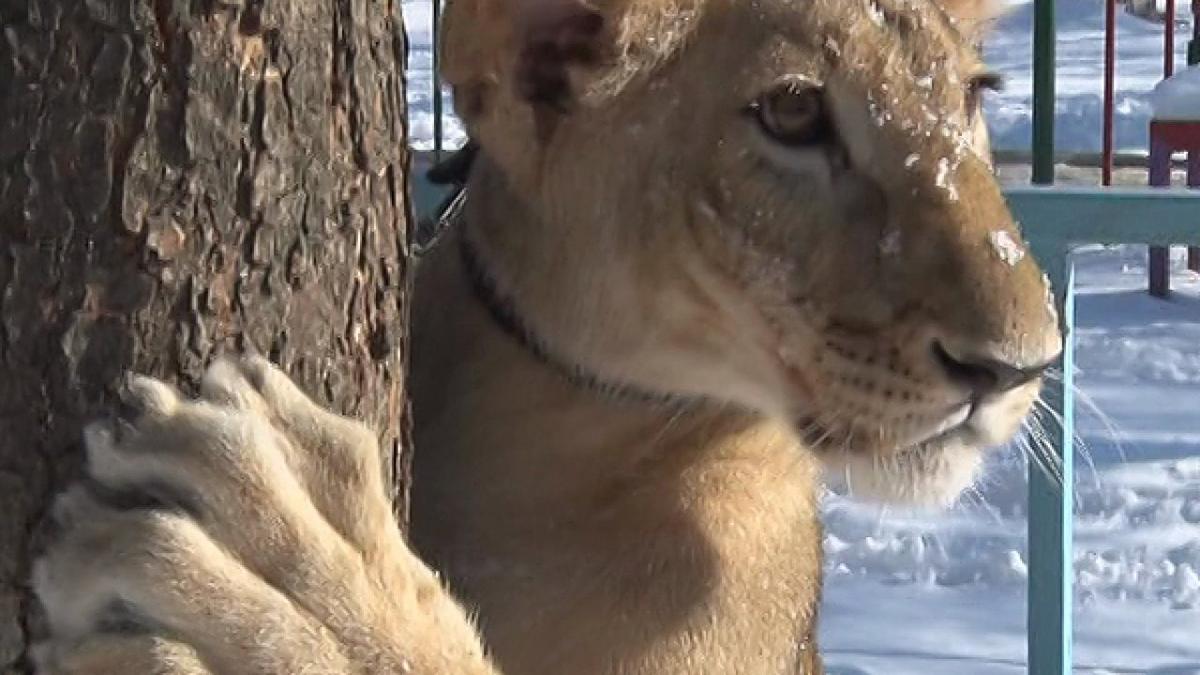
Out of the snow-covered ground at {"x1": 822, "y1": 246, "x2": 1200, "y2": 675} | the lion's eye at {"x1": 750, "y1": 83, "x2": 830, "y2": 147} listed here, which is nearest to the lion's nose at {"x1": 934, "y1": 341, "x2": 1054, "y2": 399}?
the lion's eye at {"x1": 750, "y1": 83, "x2": 830, "y2": 147}

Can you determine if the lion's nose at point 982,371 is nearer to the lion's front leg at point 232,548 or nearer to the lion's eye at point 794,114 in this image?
the lion's eye at point 794,114

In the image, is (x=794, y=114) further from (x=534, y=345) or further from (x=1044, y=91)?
(x=1044, y=91)

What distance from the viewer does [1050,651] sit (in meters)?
4.68

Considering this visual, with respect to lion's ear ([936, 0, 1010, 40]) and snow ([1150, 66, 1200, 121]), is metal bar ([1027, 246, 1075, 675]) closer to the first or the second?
lion's ear ([936, 0, 1010, 40])

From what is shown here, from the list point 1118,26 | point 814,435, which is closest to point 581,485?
point 814,435

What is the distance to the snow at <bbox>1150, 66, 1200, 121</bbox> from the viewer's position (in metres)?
7.77

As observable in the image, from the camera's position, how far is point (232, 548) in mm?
1832

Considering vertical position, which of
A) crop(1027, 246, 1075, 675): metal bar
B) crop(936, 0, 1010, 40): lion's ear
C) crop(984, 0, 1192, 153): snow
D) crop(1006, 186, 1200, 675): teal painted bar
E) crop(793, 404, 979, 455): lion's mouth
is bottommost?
crop(984, 0, 1192, 153): snow

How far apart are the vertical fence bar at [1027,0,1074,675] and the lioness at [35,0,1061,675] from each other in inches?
76.7

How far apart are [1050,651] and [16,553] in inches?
124

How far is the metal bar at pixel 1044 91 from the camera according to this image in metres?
4.62

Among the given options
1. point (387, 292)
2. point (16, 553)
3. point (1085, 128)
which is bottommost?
point (1085, 128)

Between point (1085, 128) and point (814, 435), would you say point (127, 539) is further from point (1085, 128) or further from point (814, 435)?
point (1085, 128)

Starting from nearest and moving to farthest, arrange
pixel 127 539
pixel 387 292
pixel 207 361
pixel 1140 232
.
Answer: pixel 127 539, pixel 207 361, pixel 387 292, pixel 1140 232
